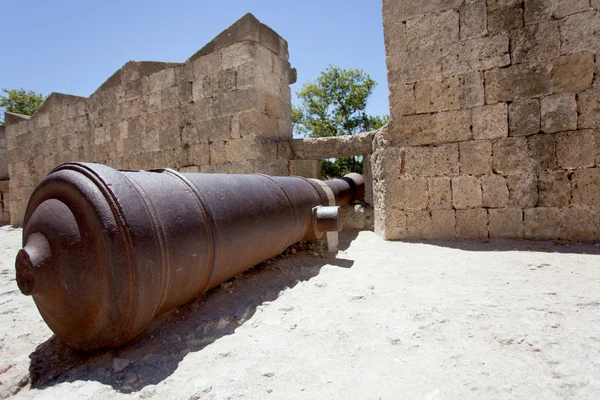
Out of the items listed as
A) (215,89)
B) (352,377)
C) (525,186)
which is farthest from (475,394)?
(215,89)

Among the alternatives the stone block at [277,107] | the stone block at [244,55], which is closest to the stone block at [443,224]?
the stone block at [277,107]

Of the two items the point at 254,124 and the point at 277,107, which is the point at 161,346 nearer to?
the point at 254,124

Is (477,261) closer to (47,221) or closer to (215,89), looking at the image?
(47,221)

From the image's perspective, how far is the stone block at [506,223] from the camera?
4348 mm

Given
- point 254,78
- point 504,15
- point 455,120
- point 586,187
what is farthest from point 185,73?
point 586,187

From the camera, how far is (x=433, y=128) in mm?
4723

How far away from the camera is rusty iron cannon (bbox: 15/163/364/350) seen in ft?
4.96

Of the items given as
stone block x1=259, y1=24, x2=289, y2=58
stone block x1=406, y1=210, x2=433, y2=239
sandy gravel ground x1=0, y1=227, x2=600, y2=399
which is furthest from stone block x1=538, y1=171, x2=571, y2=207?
stone block x1=259, y1=24, x2=289, y2=58

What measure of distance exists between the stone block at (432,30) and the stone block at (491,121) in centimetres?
105

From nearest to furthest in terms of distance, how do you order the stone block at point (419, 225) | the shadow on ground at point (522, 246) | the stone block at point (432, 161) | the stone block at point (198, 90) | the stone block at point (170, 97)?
the shadow on ground at point (522, 246)
the stone block at point (432, 161)
the stone block at point (419, 225)
the stone block at point (198, 90)
the stone block at point (170, 97)

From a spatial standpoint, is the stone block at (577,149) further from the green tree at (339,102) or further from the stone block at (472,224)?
the green tree at (339,102)

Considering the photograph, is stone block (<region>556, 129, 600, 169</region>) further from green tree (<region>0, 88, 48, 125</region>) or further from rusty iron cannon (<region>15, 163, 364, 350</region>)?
green tree (<region>0, 88, 48, 125</region>)

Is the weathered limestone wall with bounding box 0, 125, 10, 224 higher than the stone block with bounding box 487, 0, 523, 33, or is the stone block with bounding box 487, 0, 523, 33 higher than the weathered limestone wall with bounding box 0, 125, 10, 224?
the stone block with bounding box 487, 0, 523, 33

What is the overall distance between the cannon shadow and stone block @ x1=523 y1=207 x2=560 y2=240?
327 centimetres
